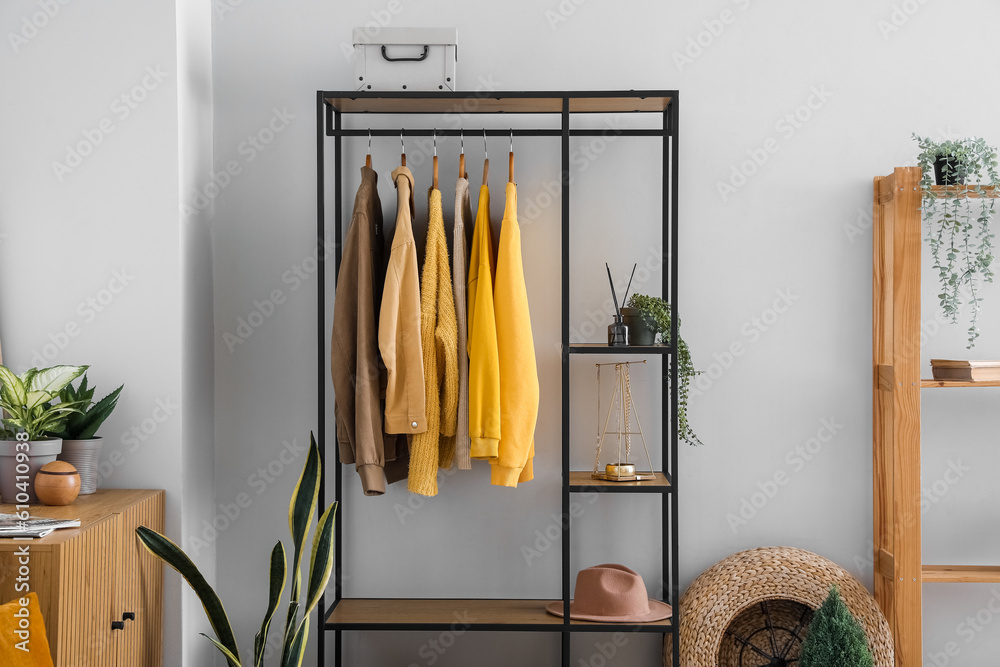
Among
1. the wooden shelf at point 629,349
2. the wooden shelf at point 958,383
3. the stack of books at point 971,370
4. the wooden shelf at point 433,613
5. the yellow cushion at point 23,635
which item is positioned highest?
the wooden shelf at point 629,349

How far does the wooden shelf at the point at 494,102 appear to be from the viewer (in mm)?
2104

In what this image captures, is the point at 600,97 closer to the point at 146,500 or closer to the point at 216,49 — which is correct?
the point at 216,49

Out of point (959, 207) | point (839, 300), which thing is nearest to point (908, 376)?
point (839, 300)

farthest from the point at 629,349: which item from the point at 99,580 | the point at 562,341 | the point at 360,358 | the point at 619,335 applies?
the point at 99,580

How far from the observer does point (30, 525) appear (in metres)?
1.66

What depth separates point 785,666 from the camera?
7.66 ft

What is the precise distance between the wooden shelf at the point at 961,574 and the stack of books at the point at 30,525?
240 cm

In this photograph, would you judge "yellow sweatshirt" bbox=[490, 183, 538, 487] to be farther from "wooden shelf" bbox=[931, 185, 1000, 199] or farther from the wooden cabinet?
"wooden shelf" bbox=[931, 185, 1000, 199]

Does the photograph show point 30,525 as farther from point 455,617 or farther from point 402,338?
point 455,617

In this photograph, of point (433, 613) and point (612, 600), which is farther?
point (433, 613)

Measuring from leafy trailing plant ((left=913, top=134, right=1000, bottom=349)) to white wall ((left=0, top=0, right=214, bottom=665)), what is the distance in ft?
7.52

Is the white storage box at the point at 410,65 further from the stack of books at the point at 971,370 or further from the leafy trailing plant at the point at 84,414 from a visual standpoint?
the stack of books at the point at 971,370

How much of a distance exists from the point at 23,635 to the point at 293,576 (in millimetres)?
660

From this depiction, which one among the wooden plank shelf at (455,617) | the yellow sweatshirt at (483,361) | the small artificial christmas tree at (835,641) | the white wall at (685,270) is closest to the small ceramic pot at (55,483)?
the white wall at (685,270)
